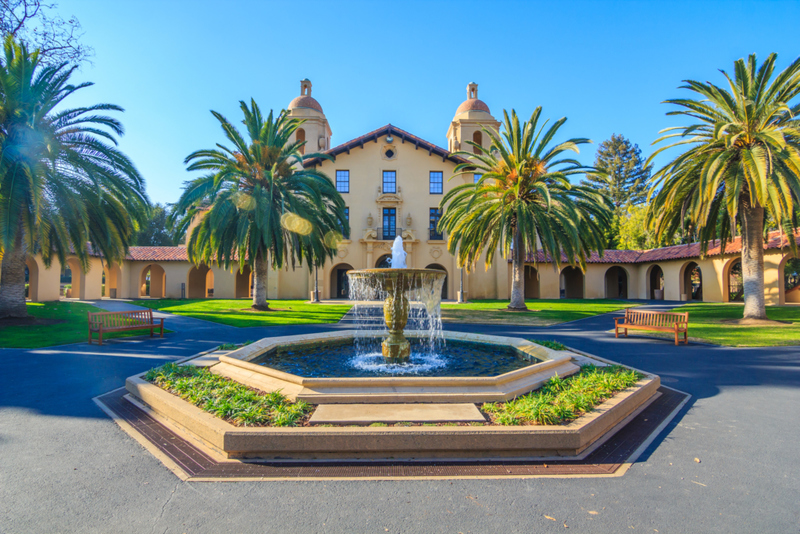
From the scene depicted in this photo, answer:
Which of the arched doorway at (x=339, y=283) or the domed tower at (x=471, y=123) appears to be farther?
the domed tower at (x=471, y=123)

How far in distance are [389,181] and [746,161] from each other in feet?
71.3

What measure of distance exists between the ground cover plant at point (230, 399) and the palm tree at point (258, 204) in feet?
38.2

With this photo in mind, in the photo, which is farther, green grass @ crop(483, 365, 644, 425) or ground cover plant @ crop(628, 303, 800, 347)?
ground cover plant @ crop(628, 303, 800, 347)

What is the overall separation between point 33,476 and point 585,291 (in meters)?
34.5

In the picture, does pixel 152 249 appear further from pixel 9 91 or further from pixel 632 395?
pixel 632 395

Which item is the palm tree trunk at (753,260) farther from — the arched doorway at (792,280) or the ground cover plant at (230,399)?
the ground cover plant at (230,399)

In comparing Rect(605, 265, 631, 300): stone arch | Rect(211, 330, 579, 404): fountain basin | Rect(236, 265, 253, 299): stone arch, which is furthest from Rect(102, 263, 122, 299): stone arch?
Rect(605, 265, 631, 300): stone arch

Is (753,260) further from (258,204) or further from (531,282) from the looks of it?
(531,282)

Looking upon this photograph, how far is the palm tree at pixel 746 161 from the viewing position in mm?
13484

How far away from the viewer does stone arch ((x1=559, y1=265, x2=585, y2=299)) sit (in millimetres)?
36281

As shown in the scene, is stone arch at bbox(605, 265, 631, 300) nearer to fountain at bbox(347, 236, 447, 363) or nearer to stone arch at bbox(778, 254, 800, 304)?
stone arch at bbox(778, 254, 800, 304)

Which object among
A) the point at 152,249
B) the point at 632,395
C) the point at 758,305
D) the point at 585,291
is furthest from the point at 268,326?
the point at 585,291

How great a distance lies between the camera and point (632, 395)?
18.1ft

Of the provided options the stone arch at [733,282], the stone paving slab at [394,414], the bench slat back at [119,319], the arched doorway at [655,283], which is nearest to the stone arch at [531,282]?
the arched doorway at [655,283]
